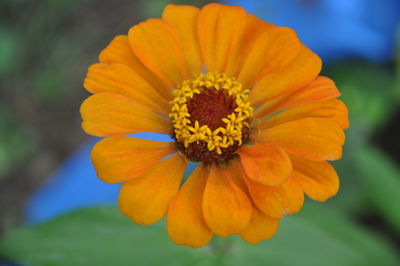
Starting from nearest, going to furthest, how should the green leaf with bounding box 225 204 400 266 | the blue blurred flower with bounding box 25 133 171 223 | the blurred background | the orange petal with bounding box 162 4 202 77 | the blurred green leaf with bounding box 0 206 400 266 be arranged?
the orange petal with bounding box 162 4 202 77 < the blurred green leaf with bounding box 0 206 400 266 < the green leaf with bounding box 225 204 400 266 < the blurred background < the blue blurred flower with bounding box 25 133 171 223

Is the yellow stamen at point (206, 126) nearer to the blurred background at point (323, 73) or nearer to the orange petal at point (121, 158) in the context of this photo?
the orange petal at point (121, 158)

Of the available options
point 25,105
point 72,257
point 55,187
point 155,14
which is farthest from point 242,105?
point 25,105

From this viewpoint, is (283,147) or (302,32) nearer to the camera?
(283,147)

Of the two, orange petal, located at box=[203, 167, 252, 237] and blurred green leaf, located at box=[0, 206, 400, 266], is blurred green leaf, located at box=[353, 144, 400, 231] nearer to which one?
blurred green leaf, located at box=[0, 206, 400, 266]

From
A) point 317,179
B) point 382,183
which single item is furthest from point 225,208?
point 382,183

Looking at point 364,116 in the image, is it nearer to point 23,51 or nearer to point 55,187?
point 55,187

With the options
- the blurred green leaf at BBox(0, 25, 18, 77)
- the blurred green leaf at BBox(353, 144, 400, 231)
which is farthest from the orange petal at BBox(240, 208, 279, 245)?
the blurred green leaf at BBox(0, 25, 18, 77)
